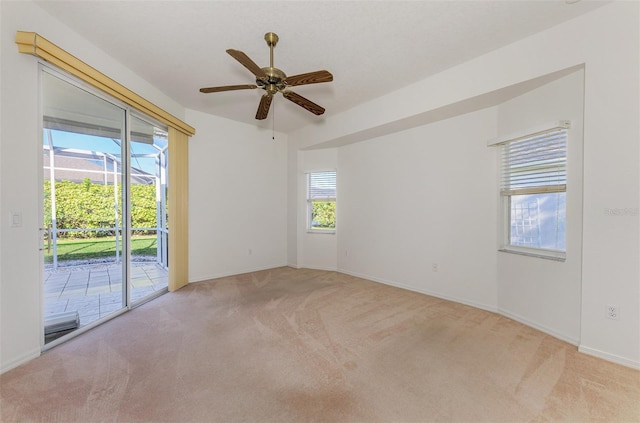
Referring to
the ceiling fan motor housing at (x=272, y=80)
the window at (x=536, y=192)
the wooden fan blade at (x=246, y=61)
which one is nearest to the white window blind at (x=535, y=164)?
the window at (x=536, y=192)

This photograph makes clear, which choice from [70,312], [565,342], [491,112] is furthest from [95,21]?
[565,342]

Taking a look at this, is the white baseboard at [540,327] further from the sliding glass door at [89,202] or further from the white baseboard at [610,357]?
the sliding glass door at [89,202]

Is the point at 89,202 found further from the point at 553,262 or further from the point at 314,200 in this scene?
the point at 553,262

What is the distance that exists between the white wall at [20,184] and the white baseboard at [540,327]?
14.8 ft

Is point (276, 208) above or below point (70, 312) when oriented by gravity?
above

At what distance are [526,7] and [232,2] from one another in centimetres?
235

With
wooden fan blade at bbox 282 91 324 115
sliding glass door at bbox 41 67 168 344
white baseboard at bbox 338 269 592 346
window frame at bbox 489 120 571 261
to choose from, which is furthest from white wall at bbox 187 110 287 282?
window frame at bbox 489 120 571 261

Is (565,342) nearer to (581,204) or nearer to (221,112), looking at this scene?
(581,204)

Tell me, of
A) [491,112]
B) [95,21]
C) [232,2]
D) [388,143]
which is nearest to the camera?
[232,2]

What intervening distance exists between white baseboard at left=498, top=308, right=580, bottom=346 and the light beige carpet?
0.30 feet

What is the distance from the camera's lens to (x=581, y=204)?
2242mm

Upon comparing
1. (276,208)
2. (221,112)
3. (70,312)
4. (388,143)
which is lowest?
(70,312)

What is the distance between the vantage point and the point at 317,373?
1869mm

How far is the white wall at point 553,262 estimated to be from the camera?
7.48 feet
